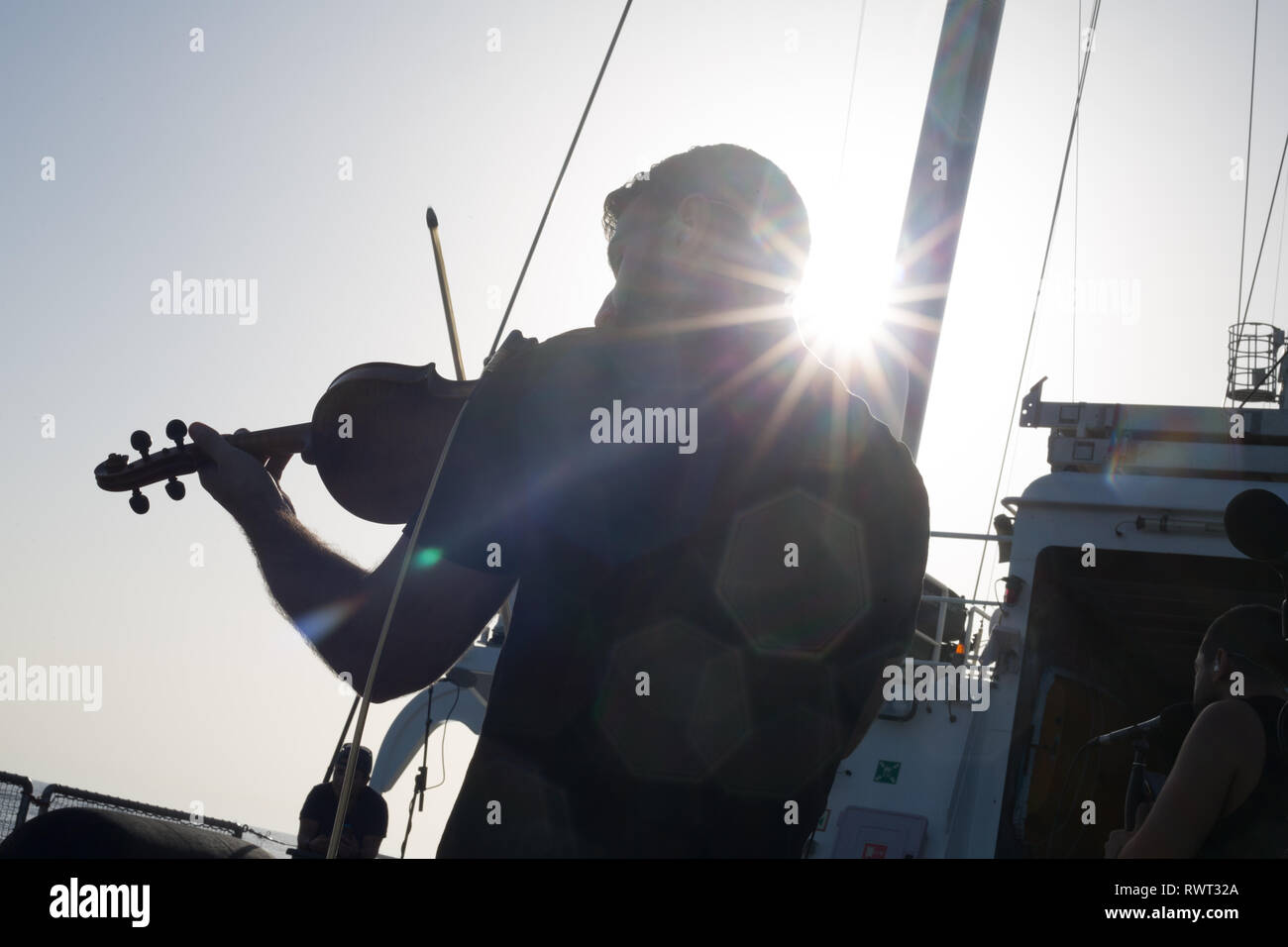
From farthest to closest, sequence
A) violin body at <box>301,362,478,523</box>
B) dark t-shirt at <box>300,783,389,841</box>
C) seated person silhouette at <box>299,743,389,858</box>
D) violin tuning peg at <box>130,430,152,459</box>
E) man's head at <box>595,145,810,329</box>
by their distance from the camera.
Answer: dark t-shirt at <box>300,783,389,841</box>, seated person silhouette at <box>299,743,389,858</box>, violin tuning peg at <box>130,430,152,459</box>, violin body at <box>301,362,478,523</box>, man's head at <box>595,145,810,329</box>

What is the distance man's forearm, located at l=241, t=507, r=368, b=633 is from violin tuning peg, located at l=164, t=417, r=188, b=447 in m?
1.25

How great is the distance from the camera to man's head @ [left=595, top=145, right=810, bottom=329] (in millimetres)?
1539

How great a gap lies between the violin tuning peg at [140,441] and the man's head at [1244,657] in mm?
3128

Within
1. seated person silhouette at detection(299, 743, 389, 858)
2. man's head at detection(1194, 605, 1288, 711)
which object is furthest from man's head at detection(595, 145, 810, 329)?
seated person silhouette at detection(299, 743, 389, 858)

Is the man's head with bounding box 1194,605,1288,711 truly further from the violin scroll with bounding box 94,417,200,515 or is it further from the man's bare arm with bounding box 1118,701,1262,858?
the violin scroll with bounding box 94,417,200,515

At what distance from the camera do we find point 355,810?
6.67 m

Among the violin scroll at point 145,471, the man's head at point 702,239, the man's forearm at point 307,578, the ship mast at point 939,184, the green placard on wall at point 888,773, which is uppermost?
the ship mast at point 939,184

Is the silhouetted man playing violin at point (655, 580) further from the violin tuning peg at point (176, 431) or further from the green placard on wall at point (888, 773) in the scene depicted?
the green placard on wall at point (888, 773)

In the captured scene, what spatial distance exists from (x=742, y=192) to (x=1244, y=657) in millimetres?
2853

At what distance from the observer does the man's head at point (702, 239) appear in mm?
1539

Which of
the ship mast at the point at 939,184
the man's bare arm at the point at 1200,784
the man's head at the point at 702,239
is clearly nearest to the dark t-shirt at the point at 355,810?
the ship mast at the point at 939,184

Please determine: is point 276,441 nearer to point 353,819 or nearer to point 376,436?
point 376,436
